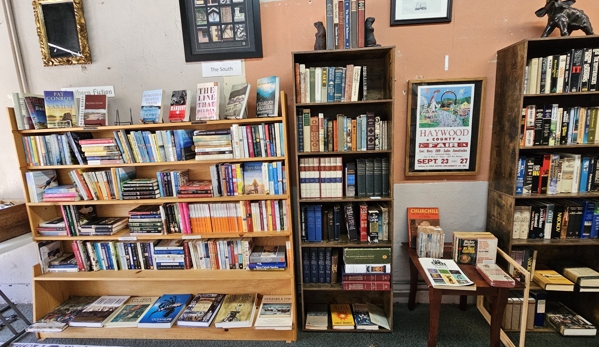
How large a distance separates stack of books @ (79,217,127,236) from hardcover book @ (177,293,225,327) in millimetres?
808

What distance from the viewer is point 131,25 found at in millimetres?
2031

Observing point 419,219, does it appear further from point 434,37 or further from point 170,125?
point 170,125

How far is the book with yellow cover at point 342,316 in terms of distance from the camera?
195 centimetres

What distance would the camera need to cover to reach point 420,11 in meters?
1.88

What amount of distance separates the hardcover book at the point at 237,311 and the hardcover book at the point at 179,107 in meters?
1.41

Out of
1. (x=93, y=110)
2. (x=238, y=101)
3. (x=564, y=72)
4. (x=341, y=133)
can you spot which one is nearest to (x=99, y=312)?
(x=93, y=110)

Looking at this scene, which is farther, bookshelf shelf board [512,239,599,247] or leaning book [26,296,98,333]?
leaning book [26,296,98,333]

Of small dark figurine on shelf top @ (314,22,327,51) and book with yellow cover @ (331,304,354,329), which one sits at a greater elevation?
small dark figurine on shelf top @ (314,22,327,51)

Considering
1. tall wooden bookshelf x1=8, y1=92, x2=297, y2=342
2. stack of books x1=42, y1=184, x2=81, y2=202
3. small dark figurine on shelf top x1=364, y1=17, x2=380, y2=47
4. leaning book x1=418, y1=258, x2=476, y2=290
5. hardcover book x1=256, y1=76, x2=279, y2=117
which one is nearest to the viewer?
leaning book x1=418, y1=258, x2=476, y2=290

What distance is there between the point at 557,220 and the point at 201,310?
101 inches

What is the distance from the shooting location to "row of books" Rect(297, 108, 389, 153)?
179 centimetres

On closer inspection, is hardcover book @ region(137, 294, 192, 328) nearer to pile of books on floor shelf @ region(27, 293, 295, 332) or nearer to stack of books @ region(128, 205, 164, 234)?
pile of books on floor shelf @ region(27, 293, 295, 332)

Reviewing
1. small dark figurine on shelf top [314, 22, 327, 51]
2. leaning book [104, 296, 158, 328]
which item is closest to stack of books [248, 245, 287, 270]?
leaning book [104, 296, 158, 328]

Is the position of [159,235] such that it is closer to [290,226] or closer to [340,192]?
[290,226]
